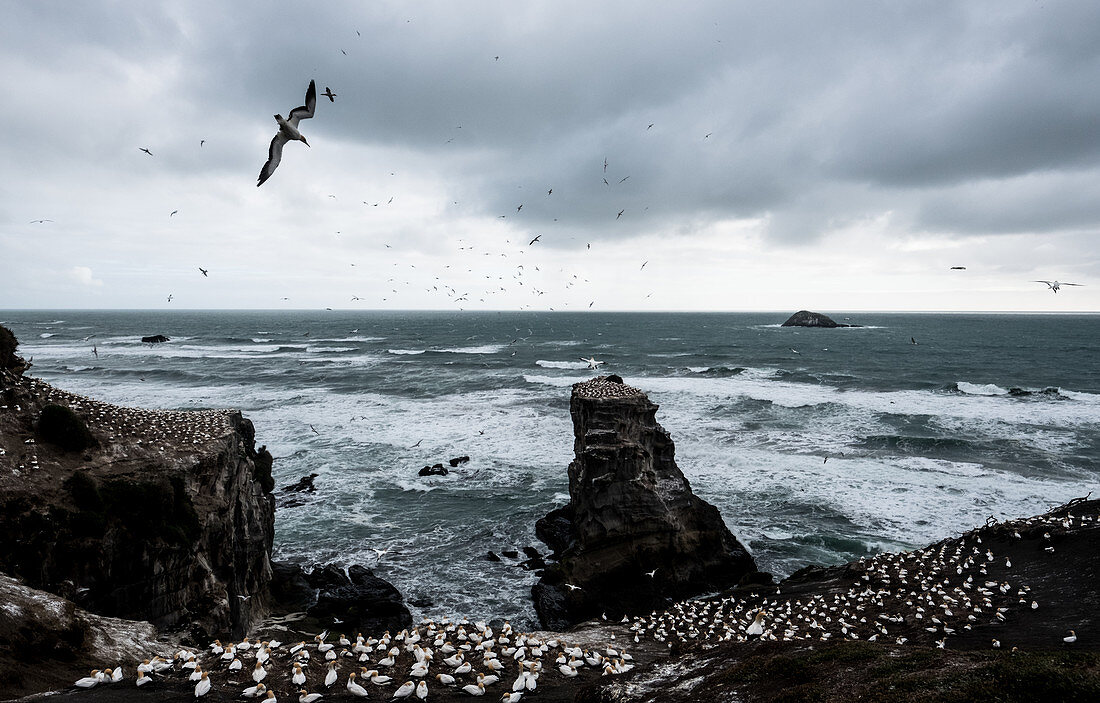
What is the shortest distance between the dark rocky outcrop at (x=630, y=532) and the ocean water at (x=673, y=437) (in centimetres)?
191

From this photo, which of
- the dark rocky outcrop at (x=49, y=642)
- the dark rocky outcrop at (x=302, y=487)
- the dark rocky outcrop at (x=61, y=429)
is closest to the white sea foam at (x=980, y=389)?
the dark rocky outcrop at (x=302, y=487)

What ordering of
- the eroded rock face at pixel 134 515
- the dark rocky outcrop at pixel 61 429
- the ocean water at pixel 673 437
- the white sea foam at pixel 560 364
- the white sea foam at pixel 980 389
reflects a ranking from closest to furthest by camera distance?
the eroded rock face at pixel 134 515 < the dark rocky outcrop at pixel 61 429 < the ocean water at pixel 673 437 < the white sea foam at pixel 980 389 < the white sea foam at pixel 560 364

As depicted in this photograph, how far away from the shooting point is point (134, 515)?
12820mm

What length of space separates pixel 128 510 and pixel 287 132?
394 inches

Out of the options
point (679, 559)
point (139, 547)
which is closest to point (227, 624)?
point (139, 547)

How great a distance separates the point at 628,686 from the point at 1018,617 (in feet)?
37.5

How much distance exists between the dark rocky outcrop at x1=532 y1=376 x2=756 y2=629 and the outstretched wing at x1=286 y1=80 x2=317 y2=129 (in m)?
14.6

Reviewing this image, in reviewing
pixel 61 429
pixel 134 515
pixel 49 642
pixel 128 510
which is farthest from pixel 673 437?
pixel 49 642

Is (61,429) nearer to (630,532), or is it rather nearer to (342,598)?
(342,598)

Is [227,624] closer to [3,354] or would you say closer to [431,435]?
[3,354]

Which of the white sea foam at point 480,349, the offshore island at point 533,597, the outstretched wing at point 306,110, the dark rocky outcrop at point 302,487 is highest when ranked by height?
the outstretched wing at point 306,110

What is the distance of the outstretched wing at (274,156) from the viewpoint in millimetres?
8380

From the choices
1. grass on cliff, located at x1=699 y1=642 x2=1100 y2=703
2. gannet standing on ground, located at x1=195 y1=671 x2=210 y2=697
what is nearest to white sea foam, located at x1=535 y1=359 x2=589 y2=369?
grass on cliff, located at x1=699 y1=642 x2=1100 y2=703

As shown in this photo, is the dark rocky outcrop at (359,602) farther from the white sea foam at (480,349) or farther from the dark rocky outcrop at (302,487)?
the white sea foam at (480,349)
